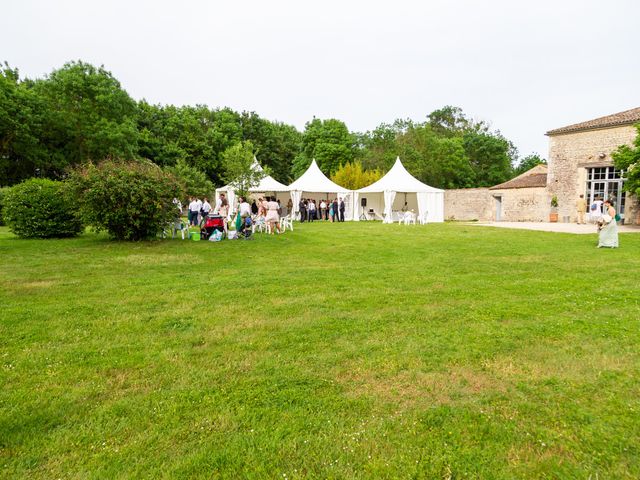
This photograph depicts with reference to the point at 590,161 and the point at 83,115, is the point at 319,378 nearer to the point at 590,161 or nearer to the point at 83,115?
the point at 590,161

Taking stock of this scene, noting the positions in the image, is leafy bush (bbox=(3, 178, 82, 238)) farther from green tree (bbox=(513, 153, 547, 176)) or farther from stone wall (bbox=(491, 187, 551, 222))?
green tree (bbox=(513, 153, 547, 176))

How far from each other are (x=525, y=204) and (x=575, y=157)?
170 inches

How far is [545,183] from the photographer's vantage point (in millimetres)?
25047

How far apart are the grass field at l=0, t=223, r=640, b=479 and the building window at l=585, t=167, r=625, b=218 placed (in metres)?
19.0

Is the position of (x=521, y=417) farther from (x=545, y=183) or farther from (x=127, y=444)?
(x=545, y=183)

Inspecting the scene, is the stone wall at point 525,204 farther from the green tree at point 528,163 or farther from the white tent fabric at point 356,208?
the green tree at point 528,163

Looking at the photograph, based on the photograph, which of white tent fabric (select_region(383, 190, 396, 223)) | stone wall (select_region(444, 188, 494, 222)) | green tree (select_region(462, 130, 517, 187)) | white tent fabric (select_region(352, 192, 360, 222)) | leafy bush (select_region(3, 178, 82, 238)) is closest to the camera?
leafy bush (select_region(3, 178, 82, 238))

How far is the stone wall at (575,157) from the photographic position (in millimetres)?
21203

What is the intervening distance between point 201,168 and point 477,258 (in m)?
31.7

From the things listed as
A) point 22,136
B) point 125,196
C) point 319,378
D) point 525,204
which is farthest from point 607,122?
point 22,136

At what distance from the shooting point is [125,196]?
33.3 feet

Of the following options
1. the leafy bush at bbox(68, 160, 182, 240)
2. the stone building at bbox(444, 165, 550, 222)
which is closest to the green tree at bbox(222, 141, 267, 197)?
the leafy bush at bbox(68, 160, 182, 240)

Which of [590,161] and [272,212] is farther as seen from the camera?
[590,161]

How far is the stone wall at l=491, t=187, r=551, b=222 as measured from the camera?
2484 centimetres
